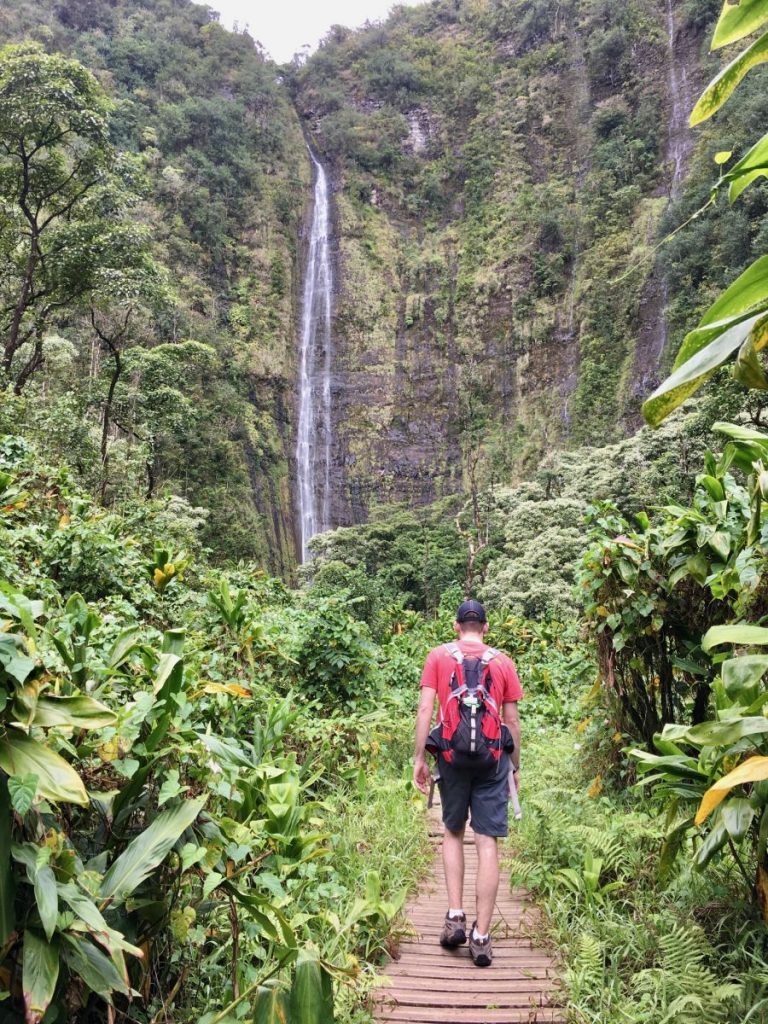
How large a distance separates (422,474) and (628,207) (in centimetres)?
1266

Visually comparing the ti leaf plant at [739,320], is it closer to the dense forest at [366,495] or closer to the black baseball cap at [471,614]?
the dense forest at [366,495]

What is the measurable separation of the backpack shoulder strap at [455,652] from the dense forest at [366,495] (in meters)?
0.85

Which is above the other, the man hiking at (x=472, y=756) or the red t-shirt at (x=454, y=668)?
the red t-shirt at (x=454, y=668)

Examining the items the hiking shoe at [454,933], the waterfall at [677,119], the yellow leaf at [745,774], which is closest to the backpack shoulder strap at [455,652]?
the hiking shoe at [454,933]

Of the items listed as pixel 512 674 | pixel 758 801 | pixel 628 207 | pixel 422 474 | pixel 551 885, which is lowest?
pixel 551 885

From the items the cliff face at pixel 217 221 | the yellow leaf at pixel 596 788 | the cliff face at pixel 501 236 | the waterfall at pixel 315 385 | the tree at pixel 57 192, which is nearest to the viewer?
the yellow leaf at pixel 596 788

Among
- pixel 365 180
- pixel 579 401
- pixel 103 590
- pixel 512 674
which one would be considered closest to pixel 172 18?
pixel 365 180

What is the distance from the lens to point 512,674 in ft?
8.98

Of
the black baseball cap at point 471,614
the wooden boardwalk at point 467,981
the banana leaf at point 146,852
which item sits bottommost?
the wooden boardwalk at point 467,981

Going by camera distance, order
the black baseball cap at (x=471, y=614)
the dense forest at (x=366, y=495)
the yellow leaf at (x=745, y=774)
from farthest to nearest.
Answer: the black baseball cap at (x=471, y=614) < the dense forest at (x=366, y=495) < the yellow leaf at (x=745, y=774)

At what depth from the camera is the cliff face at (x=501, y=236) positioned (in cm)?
2309

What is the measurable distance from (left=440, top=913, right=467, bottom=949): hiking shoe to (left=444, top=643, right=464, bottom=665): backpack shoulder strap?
39.0 inches

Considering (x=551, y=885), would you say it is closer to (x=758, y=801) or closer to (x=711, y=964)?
(x=711, y=964)

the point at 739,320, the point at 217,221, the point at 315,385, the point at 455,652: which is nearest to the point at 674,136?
the point at 315,385
